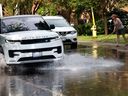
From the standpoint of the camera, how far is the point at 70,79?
12.9 metres

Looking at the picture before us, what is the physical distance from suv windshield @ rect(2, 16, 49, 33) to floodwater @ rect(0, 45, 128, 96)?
1.29 m

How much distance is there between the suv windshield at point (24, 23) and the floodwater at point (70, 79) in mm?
1292

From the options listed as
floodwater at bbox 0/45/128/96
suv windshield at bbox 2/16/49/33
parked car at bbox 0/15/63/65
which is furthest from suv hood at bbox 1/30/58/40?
floodwater at bbox 0/45/128/96

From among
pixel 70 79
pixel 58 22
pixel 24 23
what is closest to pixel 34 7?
pixel 58 22

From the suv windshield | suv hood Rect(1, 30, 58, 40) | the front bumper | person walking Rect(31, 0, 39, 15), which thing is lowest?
person walking Rect(31, 0, 39, 15)

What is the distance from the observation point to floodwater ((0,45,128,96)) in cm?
1083

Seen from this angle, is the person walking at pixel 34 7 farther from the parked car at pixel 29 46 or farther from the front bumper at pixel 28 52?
the front bumper at pixel 28 52

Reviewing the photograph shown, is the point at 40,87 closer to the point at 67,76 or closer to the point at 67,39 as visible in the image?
the point at 67,76

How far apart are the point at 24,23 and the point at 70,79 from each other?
4532 millimetres

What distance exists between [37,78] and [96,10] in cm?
2442

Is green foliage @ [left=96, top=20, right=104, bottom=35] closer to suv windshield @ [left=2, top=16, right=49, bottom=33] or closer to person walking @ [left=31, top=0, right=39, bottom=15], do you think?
person walking @ [left=31, top=0, right=39, bottom=15]

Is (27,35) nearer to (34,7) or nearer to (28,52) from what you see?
(28,52)

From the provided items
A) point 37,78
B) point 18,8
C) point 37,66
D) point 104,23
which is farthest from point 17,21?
point 18,8

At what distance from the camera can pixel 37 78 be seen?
1344cm
